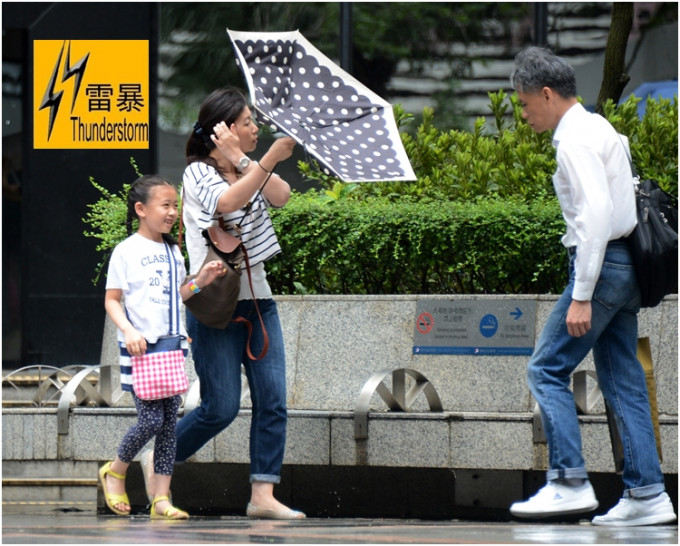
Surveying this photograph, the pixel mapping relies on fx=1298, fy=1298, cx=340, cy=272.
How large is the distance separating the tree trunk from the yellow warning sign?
5.38 meters

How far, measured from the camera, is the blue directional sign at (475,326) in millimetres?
7320

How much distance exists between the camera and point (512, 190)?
8180 mm

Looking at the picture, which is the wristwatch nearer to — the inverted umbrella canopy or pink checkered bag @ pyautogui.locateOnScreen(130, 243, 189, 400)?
the inverted umbrella canopy

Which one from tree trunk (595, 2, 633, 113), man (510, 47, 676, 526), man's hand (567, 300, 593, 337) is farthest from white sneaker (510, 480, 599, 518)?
tree trunk (595, 2, 633, 113)

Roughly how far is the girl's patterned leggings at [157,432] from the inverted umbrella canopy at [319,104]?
4.63 ft

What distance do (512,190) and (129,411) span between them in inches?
108

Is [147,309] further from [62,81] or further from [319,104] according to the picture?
[62,81]

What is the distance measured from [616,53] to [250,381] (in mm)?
4044

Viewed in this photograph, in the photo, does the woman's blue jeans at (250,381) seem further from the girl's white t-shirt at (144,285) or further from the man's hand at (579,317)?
the man's hand at (579,317)

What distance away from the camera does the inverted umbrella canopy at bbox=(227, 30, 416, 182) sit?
19.8 ft

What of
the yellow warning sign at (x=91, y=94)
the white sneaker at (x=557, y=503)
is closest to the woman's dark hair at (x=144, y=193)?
the white sneaker at (x=557, y=503)

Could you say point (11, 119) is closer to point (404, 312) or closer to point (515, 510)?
point (404, 312)

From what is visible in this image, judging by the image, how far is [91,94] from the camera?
1284cm

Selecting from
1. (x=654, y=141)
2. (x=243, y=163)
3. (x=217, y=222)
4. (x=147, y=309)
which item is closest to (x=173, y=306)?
(x=147, y=309)
